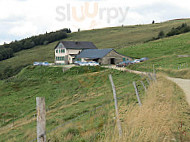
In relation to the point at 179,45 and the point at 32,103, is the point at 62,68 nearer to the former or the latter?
the point at 32,103

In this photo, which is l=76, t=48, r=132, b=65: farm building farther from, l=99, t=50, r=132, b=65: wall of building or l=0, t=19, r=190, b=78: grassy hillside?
l=0, t=19, r=190, b=78: grassy hillside

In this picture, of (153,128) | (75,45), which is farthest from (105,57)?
(153,128)

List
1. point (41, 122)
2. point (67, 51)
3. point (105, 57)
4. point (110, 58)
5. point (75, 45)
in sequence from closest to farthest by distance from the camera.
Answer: point (41, 122)
point (105, 57)
point (110, 58)
point (67, 51)
point (75, 45)

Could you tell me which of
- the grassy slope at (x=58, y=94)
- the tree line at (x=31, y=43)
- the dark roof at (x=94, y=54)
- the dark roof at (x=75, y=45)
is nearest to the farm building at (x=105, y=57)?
the dark roof at (x=94, y=54)

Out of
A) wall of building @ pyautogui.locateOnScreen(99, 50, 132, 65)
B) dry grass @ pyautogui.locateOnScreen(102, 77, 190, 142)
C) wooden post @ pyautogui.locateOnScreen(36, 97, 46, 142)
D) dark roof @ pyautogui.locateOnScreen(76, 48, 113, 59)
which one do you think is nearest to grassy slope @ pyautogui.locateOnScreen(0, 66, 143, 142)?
dry grass @ pyautogui.locateOnScreen(102, 77, 190, 142)

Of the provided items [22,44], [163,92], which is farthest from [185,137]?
[22,44]

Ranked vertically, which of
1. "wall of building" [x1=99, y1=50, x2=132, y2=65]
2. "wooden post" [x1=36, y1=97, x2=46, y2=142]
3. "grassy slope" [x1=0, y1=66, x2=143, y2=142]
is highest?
"wooden post" [x1=36, y1=97, x2=46, y2=142]

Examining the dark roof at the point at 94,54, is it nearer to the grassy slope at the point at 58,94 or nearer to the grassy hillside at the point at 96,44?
the grassy slope at the point at 58,94

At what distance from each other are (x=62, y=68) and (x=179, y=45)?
1380 inches

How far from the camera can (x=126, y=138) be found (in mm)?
6012

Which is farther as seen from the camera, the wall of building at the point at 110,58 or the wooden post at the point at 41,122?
the wall of building at the point at 110,58

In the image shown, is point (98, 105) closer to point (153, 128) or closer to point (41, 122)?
point (153, 128)

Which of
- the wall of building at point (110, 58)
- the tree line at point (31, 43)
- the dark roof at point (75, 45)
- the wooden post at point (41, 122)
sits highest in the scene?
the tree line at point (31, 43)

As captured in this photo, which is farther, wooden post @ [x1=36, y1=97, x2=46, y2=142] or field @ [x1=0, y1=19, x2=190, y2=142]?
field @ [x1=0, y1=19, x2=190, y2=142]
